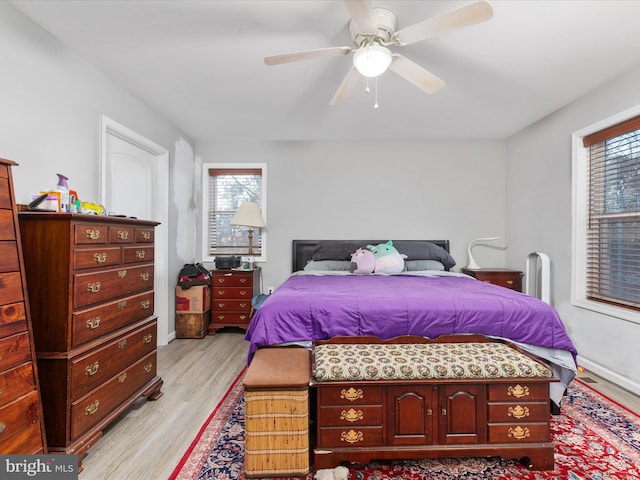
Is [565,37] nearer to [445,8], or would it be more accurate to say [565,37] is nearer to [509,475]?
[445,8]

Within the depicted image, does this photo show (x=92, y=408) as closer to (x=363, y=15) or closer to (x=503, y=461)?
(x=503, y=461)

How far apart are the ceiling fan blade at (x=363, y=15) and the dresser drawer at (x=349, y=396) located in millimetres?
1851

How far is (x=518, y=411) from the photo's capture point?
167cm

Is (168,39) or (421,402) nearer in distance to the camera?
(421,402)

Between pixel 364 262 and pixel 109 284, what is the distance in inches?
91.0

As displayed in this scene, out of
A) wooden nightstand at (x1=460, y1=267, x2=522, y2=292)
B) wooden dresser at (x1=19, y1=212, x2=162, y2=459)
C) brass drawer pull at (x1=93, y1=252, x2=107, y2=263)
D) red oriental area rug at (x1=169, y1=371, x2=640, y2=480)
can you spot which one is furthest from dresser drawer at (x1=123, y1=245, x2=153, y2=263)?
wooden nightstand at (x1=460, y1=267, x2=522, y2=292)

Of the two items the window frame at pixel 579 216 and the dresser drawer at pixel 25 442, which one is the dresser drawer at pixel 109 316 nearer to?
the dresser drawer at pixel 25 442

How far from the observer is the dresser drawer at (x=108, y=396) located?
1665 millimetres

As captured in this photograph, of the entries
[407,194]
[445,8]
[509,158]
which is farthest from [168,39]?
[509,158]

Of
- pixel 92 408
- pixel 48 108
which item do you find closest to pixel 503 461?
pixel 92 408

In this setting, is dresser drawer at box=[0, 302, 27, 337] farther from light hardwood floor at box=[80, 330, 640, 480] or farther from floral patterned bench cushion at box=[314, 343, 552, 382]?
floral patterned bench cushion at box=[314, 343, 552, 382]

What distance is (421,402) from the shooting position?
1662 millimetres

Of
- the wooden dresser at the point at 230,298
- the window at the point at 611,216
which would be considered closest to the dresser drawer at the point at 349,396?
the window at the point at 611,216

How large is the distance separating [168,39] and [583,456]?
3.52 m
